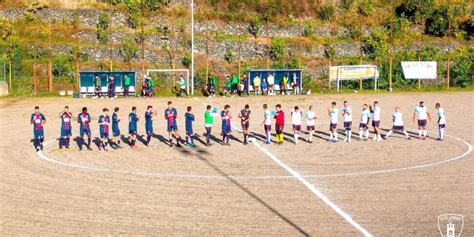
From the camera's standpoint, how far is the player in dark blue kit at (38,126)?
2720 centimetres

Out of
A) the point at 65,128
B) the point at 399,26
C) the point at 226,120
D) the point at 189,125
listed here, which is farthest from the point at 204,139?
the point at 399,26

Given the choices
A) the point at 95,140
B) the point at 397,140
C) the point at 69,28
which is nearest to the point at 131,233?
the point at 95,140

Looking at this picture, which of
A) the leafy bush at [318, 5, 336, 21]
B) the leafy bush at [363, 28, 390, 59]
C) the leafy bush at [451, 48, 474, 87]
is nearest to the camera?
the leafy bush at [451, 48, 474, 87]

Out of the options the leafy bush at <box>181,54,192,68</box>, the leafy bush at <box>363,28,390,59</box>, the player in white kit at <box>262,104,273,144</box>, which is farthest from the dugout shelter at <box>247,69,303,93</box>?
the player in white kit at <box>262,104,273,144</box>

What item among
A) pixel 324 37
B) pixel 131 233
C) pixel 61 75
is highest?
pixel 324 37

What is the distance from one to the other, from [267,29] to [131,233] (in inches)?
2068

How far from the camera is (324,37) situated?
2694 inches

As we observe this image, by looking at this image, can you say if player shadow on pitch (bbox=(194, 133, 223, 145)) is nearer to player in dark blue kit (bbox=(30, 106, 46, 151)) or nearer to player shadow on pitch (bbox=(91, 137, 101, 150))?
player shadow on pitch (bbox=(91, 137, 101, 150))

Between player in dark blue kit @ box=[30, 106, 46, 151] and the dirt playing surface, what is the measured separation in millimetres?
497

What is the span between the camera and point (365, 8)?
74312 mm

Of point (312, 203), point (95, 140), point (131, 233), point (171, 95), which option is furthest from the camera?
point (171, 95)

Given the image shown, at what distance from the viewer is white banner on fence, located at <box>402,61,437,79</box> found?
5741 centimetres

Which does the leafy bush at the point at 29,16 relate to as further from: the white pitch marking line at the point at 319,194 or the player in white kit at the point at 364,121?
the player in white kit at the point at 364,121

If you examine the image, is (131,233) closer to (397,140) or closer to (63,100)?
(397,140)
